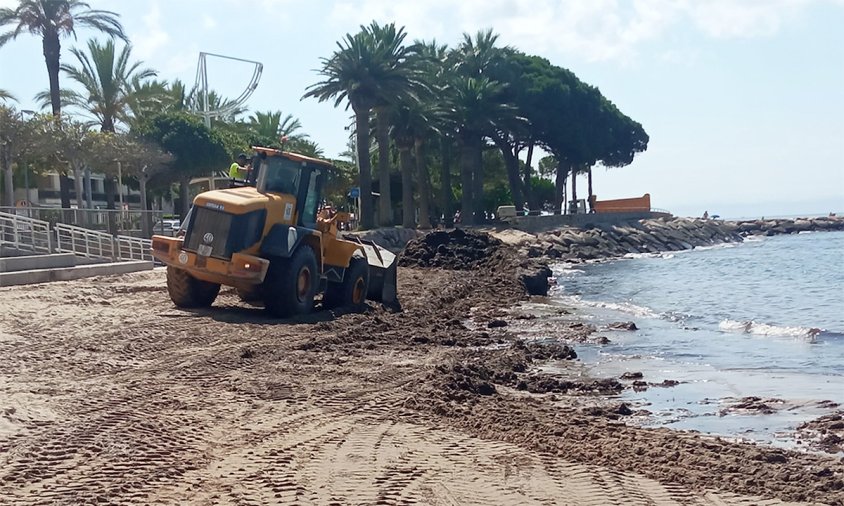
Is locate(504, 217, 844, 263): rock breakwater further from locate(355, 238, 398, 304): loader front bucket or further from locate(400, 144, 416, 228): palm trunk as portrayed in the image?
locate(355, 238, 398, 304): loader front bucket

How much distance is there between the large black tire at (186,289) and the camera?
664 inches

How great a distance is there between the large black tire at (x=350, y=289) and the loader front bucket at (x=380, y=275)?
33.0 inches

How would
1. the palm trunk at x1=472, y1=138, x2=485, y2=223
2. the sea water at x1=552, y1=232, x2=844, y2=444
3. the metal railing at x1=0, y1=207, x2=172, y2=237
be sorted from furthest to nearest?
the palm trunk at x1=472, y1=138, x2=485, y2=223 → the metal railing at x1=0, y1=207, x2=172, y2=237 → the sea water at x1=552, y1=232, x2=844, y2=444

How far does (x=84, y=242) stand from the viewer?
84.2 feet

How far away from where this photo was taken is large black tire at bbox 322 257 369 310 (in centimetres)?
1823

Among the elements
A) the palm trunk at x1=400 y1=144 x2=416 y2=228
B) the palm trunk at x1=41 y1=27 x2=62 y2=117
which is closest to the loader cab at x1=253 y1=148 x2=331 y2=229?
the palm trunk at x1=41 y1=27 x2=62 y2=117

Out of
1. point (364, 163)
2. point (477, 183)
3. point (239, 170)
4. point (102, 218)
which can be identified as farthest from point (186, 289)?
point (477, 183)

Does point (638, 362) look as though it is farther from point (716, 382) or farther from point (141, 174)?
point (141, 174)

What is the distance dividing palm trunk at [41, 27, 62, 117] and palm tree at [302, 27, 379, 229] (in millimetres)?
12959

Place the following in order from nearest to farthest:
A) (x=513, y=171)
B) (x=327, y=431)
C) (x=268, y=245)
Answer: (x=327, y=431)
(x=268, y=245)
(x=513, y=171)

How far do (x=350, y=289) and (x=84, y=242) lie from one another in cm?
1055

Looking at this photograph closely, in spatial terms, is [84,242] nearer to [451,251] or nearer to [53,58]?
[451,251]

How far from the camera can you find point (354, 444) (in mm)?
7453

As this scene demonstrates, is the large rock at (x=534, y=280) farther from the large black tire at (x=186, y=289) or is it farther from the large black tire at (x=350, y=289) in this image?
the large black tire at (x=186, y=289)
